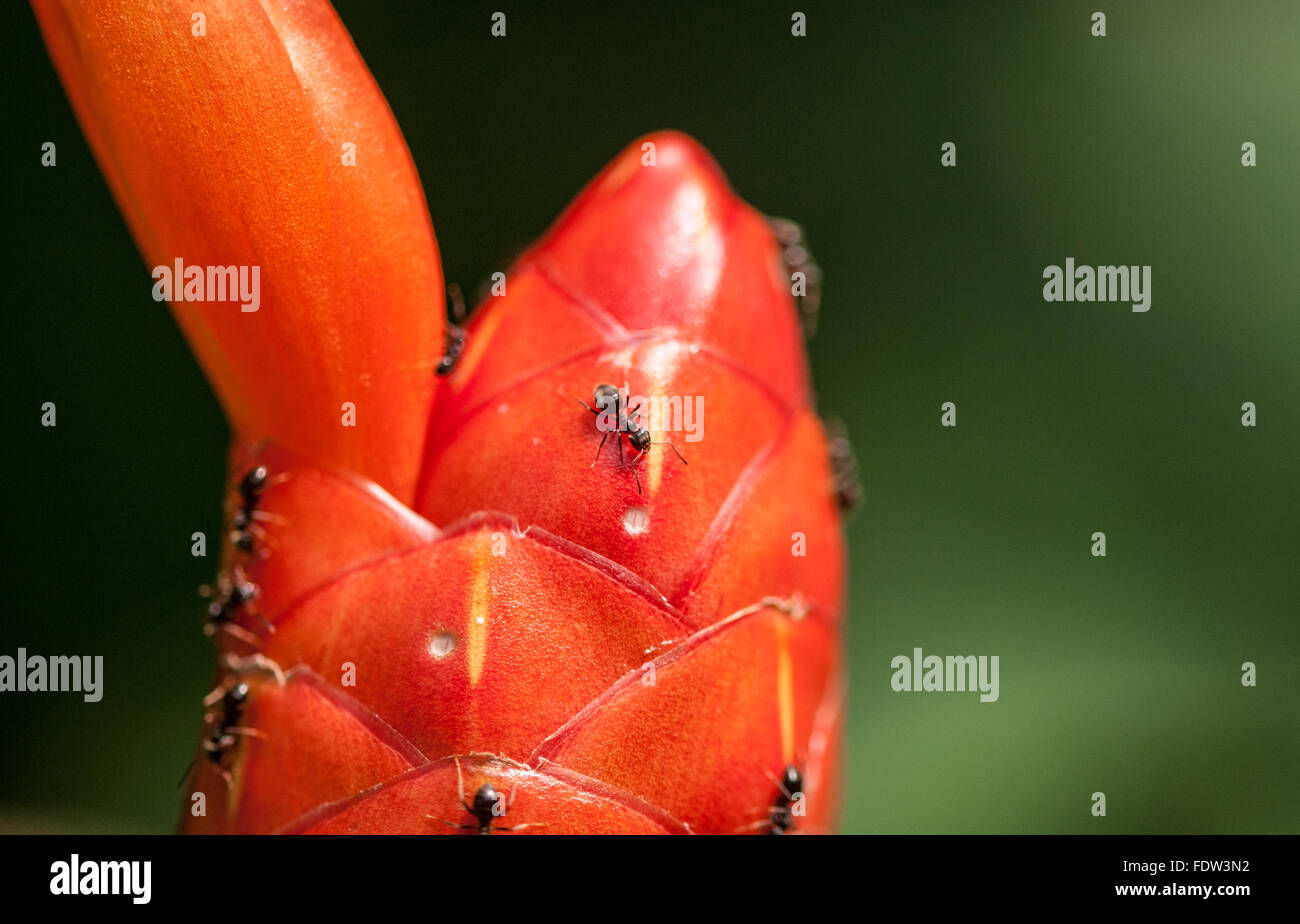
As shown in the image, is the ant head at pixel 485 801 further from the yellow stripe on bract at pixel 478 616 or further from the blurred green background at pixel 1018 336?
the blurred green background at pixel 1018 336

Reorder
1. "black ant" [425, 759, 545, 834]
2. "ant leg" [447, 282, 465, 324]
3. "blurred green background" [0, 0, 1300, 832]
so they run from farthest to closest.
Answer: "blurred green background" [0, 0, 1300, 832] → "ant leg" [447, 282, 465, 324] → "black ant" [425, 759, 545, 834]

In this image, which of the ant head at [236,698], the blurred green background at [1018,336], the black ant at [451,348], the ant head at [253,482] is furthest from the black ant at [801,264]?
the ant head at [236,698]

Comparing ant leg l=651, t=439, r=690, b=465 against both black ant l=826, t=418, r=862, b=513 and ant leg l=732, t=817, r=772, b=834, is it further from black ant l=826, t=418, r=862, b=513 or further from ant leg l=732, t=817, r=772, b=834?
black ant l=826, t=418, r=862, b=513

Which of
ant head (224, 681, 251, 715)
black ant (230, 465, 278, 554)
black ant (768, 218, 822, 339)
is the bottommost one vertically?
ant head (224, 681, 251, 715)

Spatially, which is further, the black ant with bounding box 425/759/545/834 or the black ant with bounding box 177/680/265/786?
the black ant with bounding box 177/680/265/786

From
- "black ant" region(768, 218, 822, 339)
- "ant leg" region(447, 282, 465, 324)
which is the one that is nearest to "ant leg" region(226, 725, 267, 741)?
"ant leg" region(447, 282, 465, 324)

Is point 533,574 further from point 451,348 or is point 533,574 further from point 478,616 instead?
point 451,348

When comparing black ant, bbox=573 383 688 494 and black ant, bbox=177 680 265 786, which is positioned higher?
black ant, bbox=573 383 688 494
